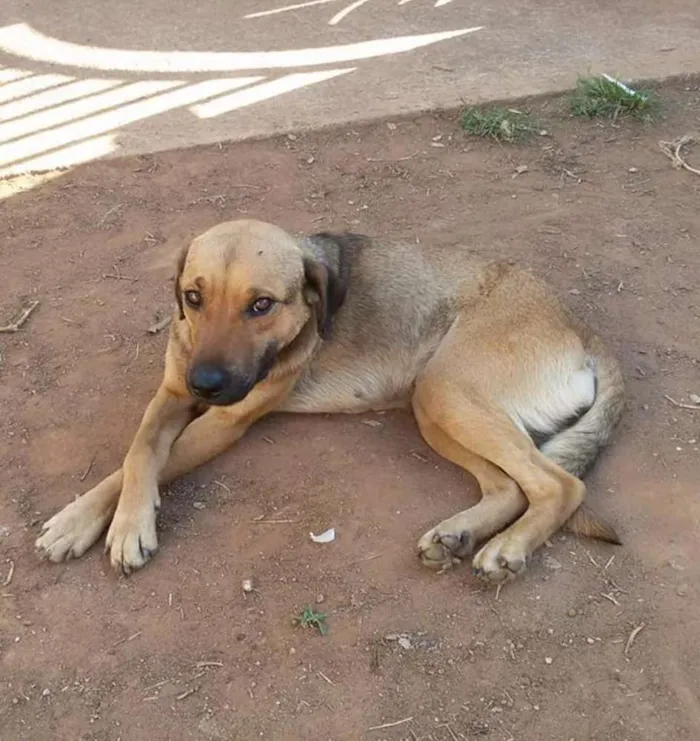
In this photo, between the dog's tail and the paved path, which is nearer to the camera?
the dog's tail

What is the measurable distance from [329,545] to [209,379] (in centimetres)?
86

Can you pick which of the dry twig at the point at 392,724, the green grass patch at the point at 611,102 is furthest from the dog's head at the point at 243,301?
the green grass patch at the point at 611,102

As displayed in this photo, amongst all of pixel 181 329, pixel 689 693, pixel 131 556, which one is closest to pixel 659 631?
pixel 689 693

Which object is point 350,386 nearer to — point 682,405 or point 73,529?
point 73,529

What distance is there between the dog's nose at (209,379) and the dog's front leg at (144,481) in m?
0.54

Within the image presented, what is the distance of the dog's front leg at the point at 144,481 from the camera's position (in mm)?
3645

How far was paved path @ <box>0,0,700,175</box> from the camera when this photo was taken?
7250 mm

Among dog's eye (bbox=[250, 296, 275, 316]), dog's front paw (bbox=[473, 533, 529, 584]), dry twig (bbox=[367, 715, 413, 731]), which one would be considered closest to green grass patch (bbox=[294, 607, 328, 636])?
dry twig (bbox=[367, 715, 413, 731])

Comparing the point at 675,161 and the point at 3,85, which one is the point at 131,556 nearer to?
the point at 675,161

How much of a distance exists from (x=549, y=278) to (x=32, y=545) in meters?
3.36

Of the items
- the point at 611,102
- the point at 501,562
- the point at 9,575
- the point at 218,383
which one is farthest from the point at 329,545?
the point at 611,102

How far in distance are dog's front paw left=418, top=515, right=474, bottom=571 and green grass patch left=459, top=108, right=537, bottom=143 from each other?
4172mm

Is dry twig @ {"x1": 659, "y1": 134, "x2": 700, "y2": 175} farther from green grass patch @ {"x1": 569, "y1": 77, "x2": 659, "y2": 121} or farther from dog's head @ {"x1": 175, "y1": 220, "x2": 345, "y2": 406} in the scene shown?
dog's head @ {"x1": 175, "y1": 220, "x2": 345, "y2": 406}

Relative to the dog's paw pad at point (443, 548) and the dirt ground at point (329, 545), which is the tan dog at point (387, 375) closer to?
the dog's paw pad at point (443, 548)
